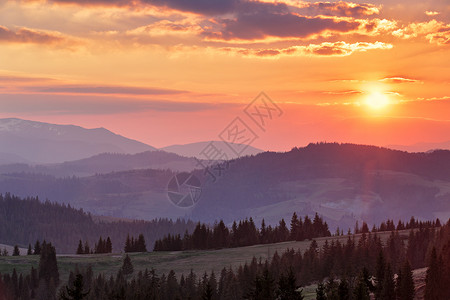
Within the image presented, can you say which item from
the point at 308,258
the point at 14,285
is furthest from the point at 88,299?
the point at 308,258

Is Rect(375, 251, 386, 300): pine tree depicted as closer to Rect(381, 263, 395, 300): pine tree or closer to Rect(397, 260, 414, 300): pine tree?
Rect(381, 263, 395, 300): pine tree

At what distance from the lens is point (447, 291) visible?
343 ft

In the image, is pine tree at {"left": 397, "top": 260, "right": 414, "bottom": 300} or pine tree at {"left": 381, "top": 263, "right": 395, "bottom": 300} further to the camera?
pine tree at {"left": 381, "top": 263, "right": 395, "bottom": 300}

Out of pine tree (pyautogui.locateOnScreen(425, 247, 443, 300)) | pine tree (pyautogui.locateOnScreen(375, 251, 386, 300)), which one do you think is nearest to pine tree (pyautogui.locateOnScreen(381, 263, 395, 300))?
pine tree (pyautogui.locateOnScreen(375, 251, 386, 300))

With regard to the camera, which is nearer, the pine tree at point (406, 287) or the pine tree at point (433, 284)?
the pine tree at point (406, 287)

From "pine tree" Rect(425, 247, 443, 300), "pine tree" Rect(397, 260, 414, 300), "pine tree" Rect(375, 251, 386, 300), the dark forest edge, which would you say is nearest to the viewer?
"pine tree" Rect(397, 260, 414, 300)

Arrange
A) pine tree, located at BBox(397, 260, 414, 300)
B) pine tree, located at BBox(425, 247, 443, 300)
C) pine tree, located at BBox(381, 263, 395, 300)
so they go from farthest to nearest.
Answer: pine tree, located at BBox(381, 263, 395, 300) → pine tree, located at BBox(425, 247, 443, 300) → pine tree, located at BBox(397, 260, 414, 300)

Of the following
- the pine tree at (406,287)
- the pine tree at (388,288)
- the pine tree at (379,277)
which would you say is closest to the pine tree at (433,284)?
the pine tree at (406,287)

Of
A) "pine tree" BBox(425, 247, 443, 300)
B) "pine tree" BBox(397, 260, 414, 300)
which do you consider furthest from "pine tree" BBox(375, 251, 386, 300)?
"pine tree" BBox(425, 247, 443, 300)

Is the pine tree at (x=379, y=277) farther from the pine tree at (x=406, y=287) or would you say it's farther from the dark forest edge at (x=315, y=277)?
the pine tree at (x=406, y=287)

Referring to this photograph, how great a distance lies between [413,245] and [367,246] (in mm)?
16728

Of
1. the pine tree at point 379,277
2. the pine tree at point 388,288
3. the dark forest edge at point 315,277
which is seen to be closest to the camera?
the pine tree at point 388,288

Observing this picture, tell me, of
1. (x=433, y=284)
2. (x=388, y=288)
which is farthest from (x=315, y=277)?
(x=433, y=284)

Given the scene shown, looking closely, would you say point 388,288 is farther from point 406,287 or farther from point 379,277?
point 379,277
